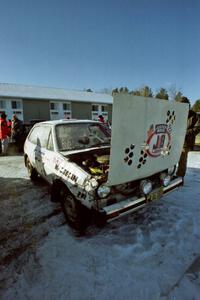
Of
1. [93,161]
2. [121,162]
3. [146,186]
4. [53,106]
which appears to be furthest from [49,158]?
[53,106]

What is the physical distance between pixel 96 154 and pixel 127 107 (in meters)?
1.27

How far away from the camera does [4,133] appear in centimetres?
847

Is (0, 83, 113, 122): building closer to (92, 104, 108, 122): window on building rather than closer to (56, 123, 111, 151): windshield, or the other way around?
(92, 104, 108, 122): window on building

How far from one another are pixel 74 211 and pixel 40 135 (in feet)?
7.23

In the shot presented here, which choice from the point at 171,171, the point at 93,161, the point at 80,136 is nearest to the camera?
the point at 93,161

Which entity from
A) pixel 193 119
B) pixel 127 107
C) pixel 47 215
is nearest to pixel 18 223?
pixel 47 215

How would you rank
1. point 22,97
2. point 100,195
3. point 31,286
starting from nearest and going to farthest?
point 31,286 → point 100,195 → point 22,97

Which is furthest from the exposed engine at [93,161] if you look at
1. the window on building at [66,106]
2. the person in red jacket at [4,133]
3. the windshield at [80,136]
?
the window on building at [66,106]

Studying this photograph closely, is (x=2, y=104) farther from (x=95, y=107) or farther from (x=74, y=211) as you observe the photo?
(x=74, y=211)

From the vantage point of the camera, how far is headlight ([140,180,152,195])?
2.54 m

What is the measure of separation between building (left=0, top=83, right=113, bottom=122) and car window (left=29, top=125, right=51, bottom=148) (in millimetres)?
14806

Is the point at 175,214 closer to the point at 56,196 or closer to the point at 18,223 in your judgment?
the point at 56,196

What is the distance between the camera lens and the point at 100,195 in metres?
2.25

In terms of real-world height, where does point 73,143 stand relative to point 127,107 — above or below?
below
